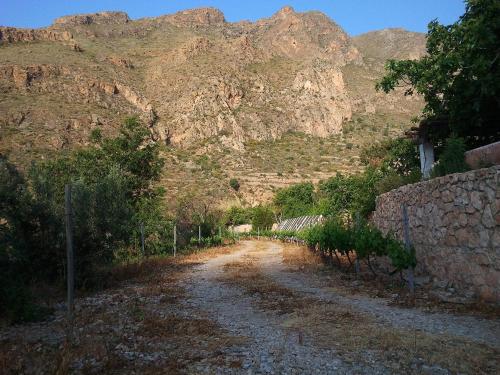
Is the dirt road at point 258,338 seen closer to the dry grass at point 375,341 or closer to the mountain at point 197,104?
the dry grass at point 375,341

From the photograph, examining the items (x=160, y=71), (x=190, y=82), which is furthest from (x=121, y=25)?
(x=190, y=82)

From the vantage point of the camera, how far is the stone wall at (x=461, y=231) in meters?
7.06

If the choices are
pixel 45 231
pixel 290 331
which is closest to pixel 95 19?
pixel 45 231

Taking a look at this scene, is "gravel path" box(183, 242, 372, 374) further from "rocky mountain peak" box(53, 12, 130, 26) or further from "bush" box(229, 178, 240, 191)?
"rocky mountain peak" box(53, 12, 130, 26)

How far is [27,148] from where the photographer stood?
4722cm

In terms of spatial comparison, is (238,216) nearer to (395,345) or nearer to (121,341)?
(121,341)

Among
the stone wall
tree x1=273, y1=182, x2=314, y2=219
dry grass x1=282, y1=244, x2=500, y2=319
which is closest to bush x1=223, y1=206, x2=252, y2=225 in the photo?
tree x1=273, y1=182, x2=314, y2=219

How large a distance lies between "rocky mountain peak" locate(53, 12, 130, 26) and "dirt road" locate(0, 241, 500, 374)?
129m

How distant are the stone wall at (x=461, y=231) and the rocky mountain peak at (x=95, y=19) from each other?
129m

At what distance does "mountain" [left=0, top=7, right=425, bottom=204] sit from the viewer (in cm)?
5691

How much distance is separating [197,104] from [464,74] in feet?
205

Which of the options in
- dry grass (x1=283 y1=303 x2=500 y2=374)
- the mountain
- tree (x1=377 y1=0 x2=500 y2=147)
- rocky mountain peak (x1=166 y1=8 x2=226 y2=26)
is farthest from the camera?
rocky mountain peak (x1=166 y1=8 x2=226 y2=26)

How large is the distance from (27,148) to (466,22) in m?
47.8

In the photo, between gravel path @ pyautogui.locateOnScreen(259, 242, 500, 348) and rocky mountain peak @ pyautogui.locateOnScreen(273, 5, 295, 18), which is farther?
rocky mountain peak @ pyautogui.locateOnScreen(273, 5, 295, 18)
